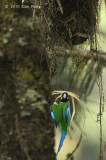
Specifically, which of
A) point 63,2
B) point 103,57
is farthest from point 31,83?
point 103,57

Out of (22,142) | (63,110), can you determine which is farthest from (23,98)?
(63,110)

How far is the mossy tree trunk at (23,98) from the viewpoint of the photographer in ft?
1.98

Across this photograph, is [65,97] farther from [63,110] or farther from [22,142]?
[22,142]

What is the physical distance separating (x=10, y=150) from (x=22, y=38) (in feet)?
0.84

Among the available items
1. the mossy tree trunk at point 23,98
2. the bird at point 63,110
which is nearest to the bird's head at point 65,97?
the bird at point 63,110

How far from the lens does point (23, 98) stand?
0.61m

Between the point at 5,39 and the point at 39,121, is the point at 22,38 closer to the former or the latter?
the point at 5,39

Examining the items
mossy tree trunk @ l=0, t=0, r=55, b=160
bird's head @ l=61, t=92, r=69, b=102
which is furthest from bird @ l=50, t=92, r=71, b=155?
Result: mossy tree trunk @ l=0, t=0, r=55, b=160

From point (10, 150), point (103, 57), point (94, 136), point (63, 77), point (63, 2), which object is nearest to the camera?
point (10, 150)

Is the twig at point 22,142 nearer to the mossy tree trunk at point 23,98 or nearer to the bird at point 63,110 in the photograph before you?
the mossy tree trunk at point 23,98

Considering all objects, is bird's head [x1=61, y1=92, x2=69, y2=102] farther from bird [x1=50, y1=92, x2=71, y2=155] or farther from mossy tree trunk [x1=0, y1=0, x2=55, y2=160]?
mossy tree trunk [x1=0, y1=0, x2=55, y2=160]

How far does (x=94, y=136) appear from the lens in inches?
88.4

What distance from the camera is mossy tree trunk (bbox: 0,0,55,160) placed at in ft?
1.98

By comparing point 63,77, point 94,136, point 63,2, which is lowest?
point 94,136
